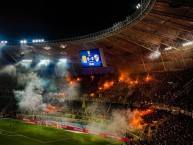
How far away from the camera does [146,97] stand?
41406 millimetres

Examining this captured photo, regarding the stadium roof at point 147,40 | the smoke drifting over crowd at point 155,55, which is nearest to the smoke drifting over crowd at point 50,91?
the stadium roof at point 147,40

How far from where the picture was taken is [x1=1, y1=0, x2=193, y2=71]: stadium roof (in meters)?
29.3

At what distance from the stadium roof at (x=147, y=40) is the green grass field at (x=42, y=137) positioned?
14932 millimetres

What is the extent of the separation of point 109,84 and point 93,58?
1071 centimetres

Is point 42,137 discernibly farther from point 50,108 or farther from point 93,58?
point 50,108

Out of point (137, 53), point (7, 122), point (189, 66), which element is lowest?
point (7, 122)

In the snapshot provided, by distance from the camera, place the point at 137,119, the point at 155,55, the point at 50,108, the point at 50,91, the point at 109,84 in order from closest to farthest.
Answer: the point at 137,119, the point at 155,55, the point at 109,84, the point at 50,108, the point at 50,91

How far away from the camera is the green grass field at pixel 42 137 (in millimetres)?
35688

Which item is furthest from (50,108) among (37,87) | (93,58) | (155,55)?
(155,55)

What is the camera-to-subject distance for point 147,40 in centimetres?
3906

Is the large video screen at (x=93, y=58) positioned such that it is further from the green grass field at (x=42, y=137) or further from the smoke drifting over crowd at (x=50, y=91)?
the green grass field at (x=42, y=137)

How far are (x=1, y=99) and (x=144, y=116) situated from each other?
3497 centimetres

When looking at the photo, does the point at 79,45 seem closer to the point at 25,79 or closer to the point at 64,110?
the point at 64,110

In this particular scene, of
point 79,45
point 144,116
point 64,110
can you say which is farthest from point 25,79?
point 144,116
